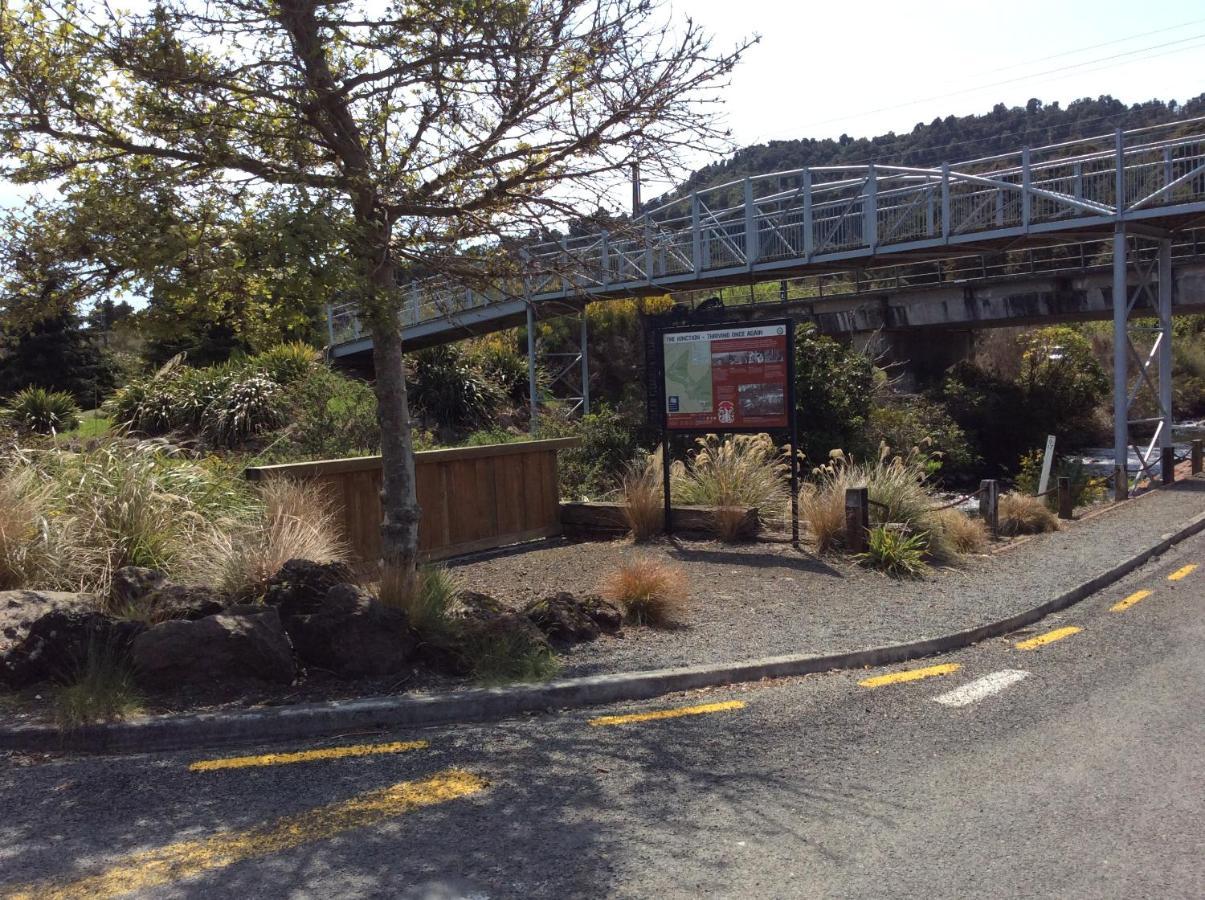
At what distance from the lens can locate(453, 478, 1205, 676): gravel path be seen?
8281mm

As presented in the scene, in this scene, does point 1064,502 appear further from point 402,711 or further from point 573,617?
point 402,711

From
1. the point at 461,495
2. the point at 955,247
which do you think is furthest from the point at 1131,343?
the point at 461,495

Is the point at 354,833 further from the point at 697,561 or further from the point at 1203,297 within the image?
the point at 1203,297

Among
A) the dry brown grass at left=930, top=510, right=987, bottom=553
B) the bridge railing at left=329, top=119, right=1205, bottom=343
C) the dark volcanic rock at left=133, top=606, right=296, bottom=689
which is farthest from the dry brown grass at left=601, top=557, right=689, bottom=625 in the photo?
the bridge railing at left=329, top=119, right=1205, bottom=343

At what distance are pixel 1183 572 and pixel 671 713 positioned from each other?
25.8ft

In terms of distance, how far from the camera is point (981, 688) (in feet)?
24.1

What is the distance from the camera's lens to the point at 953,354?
33469 mm


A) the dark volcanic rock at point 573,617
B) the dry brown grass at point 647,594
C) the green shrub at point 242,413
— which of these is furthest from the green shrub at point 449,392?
the dark volcanic rock at point 573,617

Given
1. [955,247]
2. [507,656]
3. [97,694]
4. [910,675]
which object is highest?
[955,247]

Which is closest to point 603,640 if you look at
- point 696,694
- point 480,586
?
point 696,694

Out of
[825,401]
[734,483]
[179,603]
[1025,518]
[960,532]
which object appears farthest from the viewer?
[825,401]

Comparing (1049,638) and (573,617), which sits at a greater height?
(573,617)

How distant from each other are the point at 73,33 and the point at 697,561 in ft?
25.6

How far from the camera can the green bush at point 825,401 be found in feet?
69.1
